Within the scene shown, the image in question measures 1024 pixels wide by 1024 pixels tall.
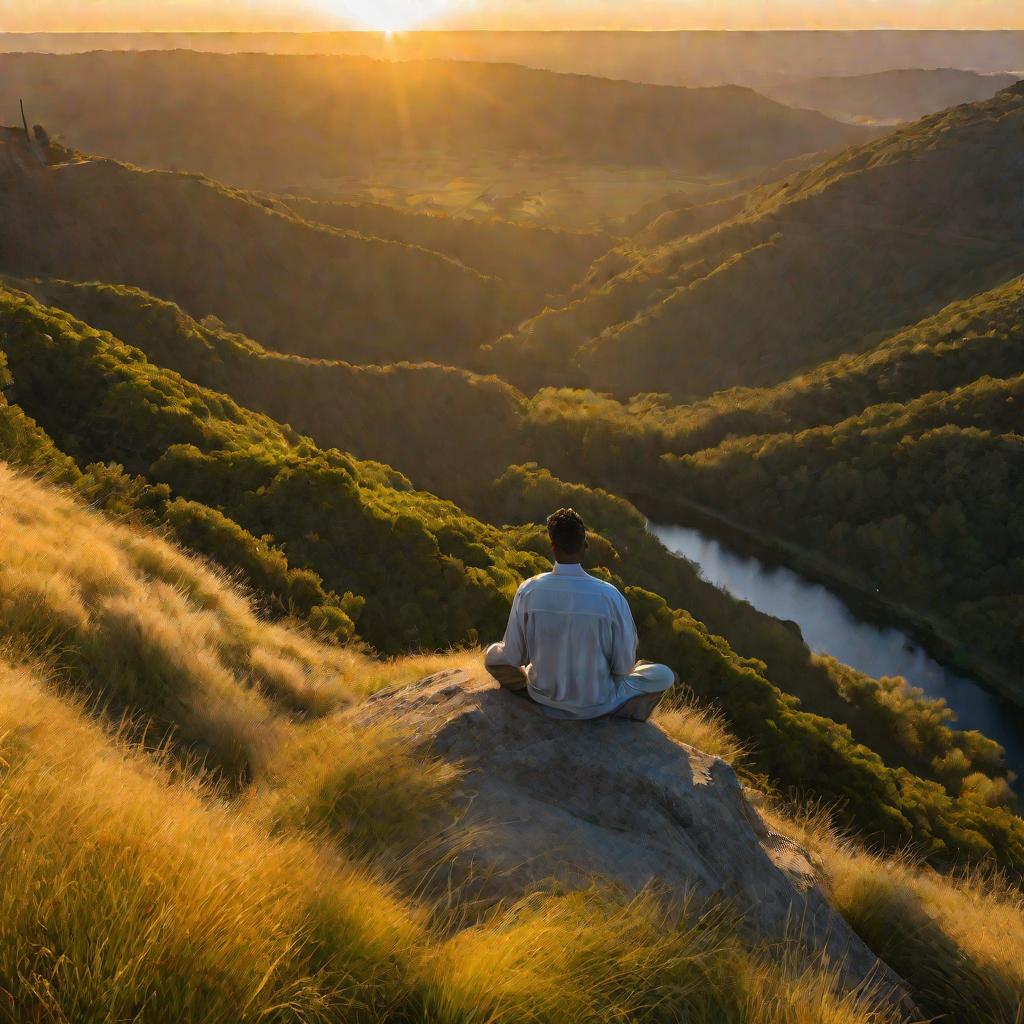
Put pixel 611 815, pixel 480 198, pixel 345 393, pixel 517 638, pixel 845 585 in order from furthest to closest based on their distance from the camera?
pixel 480 198 < pixel 845 585 < pixel 345 393 < pixel 517 638 < pixel 611 815

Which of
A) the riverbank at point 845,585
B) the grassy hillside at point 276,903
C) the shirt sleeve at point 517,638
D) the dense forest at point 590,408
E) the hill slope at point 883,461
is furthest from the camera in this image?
the hill slope at point 883,461

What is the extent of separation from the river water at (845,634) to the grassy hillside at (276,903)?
39.5m

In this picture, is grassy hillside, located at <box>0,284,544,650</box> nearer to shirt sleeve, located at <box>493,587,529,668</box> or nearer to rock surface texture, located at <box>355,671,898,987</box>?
shirt sleeve, located at <box>493,587,529,668</box>

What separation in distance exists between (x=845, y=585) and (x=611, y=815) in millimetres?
52283

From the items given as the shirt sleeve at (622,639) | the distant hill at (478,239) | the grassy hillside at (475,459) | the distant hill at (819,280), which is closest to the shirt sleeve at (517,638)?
the shirt sleeve at (622,639)

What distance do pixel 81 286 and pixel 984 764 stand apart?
39.6 metres

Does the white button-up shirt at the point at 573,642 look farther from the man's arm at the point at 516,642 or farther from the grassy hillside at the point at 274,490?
the grassy hillside at the point at 274,490

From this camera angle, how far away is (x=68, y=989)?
2.68 m

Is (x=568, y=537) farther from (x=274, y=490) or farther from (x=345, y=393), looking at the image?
(x=345, y=393)

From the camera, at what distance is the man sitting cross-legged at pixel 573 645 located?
6062mm

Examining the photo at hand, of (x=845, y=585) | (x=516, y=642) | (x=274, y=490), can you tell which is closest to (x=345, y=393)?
(x=274, y=490)

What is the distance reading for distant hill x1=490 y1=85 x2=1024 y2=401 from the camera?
254ft

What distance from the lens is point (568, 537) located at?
19.7 ft

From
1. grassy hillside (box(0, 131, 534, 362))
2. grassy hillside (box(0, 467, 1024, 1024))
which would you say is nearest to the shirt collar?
grassy hillside (box(0, 467, 1024, 1024))
